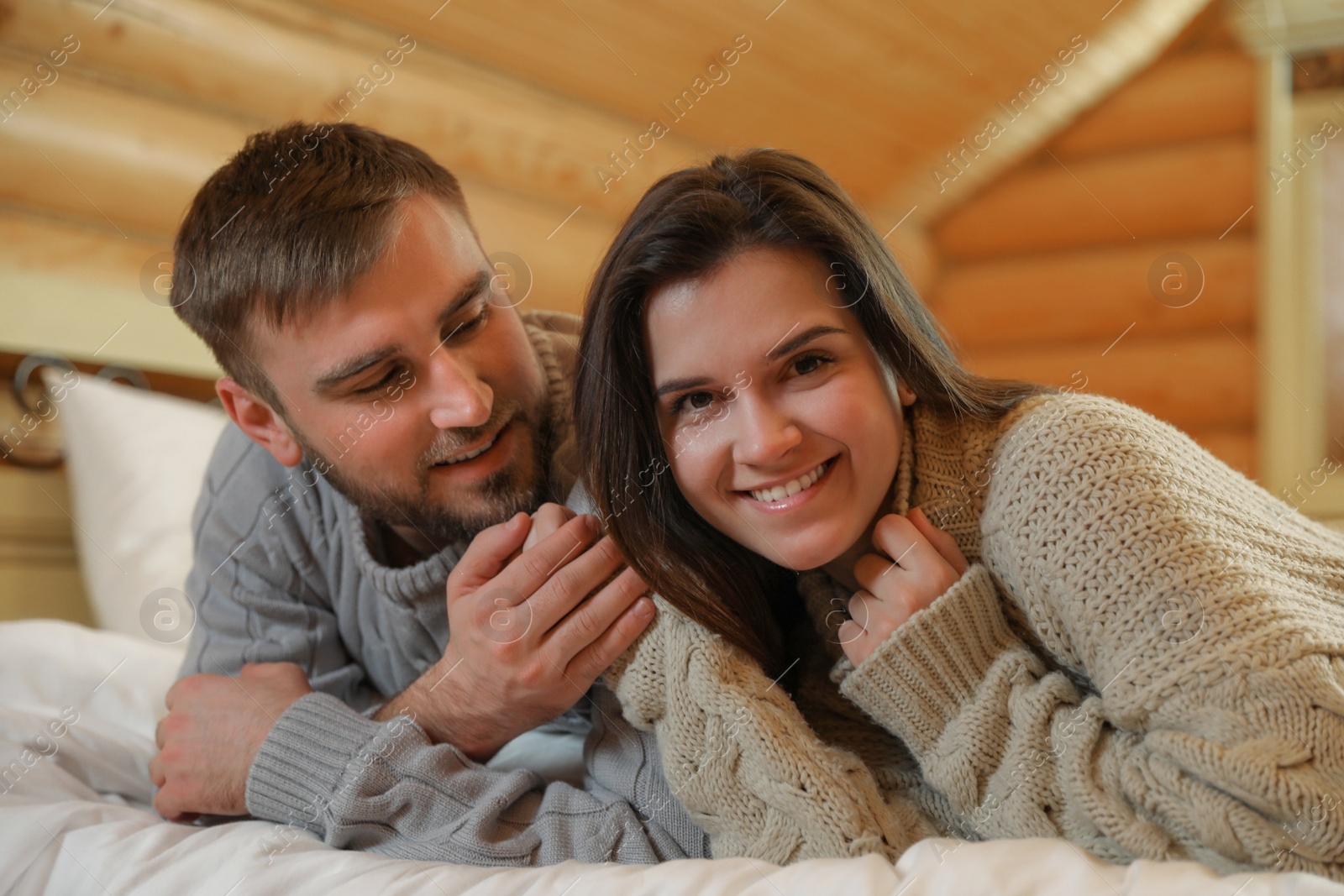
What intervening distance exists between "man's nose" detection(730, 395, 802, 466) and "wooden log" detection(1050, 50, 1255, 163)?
10.3 ft

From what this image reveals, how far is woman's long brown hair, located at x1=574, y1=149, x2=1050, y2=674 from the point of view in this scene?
1121 mm

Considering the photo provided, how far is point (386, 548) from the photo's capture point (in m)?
1.50

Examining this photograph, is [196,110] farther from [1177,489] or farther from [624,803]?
[1177,489]

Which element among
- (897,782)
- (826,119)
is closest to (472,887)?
(897,782)

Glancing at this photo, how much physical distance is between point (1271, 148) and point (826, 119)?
1550 mm

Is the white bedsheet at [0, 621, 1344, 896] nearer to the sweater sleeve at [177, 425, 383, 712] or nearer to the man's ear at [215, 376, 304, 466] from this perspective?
the sweater sleeve at [177, 425, 383, 712]

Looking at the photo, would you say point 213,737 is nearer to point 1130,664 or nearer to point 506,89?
point 1130,664

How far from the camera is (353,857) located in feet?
3.34

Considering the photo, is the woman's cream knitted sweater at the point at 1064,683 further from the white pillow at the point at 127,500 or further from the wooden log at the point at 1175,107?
the wooden log at the point at 1175,107

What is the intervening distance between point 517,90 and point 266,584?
130 cm

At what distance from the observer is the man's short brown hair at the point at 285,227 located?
1282 millimetres
